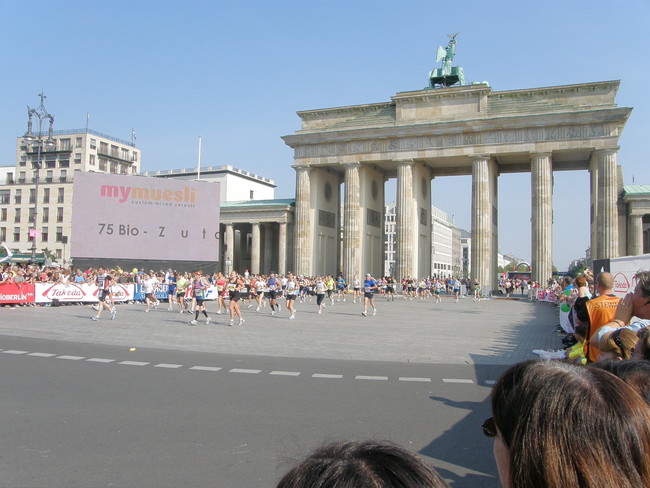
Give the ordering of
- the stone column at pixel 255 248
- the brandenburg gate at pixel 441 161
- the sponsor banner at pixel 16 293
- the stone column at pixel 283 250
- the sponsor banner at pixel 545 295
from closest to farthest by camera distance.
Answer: the sponsor banner at pixel 16 293 < the sponsor banner at pixel 545 295 < the brandenburg gate at pixel 441 161 < the stone column at pixel 283 250 < the stone column at pixel 255 248

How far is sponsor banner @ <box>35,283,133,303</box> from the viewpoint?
25.6 metres

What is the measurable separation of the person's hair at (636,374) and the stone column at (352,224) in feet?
168

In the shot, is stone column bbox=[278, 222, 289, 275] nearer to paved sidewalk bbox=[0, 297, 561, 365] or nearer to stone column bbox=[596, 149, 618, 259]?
stone column bbox=[596, 149, 618, 259]

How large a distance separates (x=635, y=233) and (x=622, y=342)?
4827cm

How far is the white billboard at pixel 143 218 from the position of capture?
1330 inches

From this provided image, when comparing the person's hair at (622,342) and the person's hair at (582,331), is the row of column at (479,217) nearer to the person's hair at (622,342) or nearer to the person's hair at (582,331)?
the person's hair at (582,331)

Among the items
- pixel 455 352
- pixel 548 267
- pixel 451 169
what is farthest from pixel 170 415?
pixel 451 169

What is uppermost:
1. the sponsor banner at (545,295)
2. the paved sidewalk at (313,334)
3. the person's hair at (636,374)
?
the person's hair at (636,374)

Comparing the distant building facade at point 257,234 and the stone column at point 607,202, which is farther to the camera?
the distant building facade at point 257,234

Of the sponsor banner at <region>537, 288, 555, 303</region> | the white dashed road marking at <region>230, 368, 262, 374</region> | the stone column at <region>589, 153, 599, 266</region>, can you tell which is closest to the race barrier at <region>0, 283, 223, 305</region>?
the white dashed road marking at <region>230, 368, 262, 374</region>

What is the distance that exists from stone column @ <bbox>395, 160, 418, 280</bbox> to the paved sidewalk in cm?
2878

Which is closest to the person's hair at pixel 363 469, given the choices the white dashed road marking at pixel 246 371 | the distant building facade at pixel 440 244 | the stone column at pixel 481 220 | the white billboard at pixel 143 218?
the white dashed road marking at pixel 246 371

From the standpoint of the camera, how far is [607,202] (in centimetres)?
4441

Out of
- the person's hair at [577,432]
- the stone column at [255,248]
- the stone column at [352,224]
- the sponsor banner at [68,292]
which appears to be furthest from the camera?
the stone column at [255,248]
